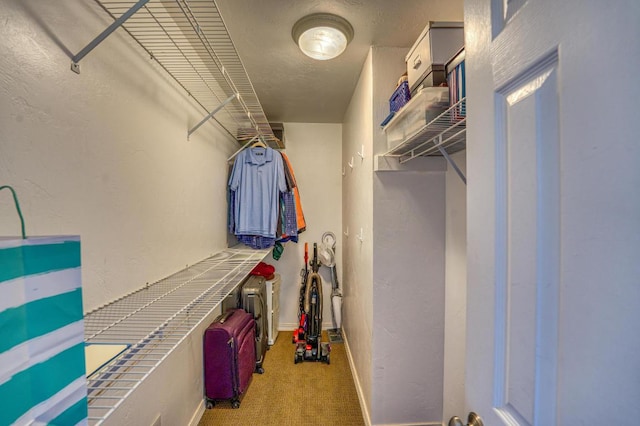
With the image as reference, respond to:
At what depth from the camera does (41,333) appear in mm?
406

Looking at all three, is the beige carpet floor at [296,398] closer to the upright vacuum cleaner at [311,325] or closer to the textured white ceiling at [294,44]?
the upright vacuum cleaner at [311,325]

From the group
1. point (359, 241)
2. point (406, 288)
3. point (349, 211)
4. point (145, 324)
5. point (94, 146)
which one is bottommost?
point (406, 288)

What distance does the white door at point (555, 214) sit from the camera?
31 cm

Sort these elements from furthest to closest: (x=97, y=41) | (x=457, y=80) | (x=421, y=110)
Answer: (x=421, y=110) → (x=457, y=80) → (x=97, y=41)

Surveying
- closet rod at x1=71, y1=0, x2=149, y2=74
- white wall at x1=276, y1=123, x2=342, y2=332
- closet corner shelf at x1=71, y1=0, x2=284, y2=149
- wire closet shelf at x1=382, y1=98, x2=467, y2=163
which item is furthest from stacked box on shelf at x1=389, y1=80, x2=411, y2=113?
white wall at x1=276, y1=123, x2=342, y2=332

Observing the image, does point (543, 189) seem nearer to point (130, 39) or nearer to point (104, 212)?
point (104, 212)

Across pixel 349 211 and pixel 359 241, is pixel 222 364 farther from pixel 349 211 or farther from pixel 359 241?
pixel 349 211

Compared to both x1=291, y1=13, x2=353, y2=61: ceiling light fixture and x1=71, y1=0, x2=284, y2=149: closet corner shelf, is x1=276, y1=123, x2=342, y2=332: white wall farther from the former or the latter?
x1=291, y1=13, x2=353, y2=61: ceiling light fixture

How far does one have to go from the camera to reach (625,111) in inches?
12.3

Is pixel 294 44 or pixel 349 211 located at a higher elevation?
pixel 294 44

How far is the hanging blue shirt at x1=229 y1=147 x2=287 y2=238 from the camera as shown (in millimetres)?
2381

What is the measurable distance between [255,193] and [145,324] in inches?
63.5

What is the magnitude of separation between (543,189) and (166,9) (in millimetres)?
1498

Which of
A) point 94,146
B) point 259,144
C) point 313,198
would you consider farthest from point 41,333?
point 313,198
